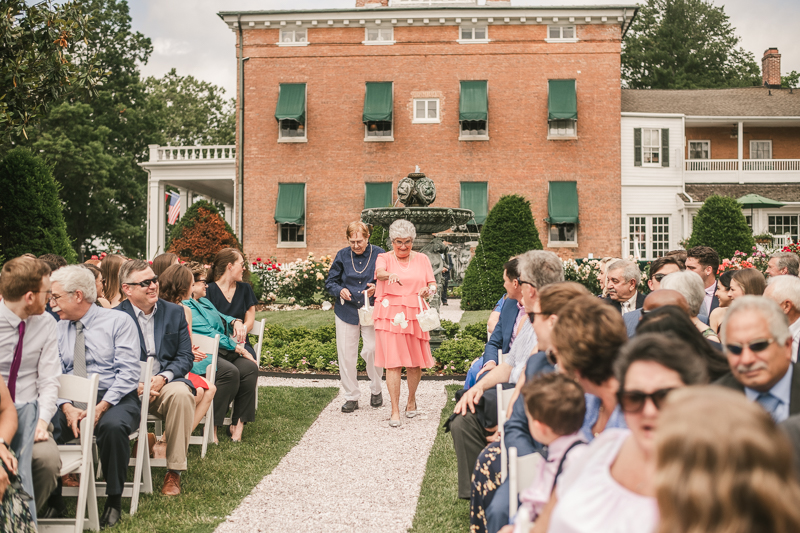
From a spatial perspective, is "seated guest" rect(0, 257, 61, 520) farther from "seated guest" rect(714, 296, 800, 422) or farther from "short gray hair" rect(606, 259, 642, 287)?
"short gray hair" rect(606, 259, 642, 287)

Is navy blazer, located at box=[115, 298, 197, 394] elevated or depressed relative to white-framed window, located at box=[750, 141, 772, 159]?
depressed

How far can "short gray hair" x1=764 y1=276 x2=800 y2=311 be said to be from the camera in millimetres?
4414

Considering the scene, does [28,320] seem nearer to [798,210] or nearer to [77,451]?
[77,451]

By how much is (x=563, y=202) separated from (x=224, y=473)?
74.2 feet

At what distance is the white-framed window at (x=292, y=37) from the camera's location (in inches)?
1068

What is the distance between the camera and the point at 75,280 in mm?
4516

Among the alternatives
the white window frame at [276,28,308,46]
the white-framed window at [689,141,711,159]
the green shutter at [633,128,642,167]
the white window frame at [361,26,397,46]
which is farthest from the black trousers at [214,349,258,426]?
the white-framed window at [689,141,711,159]

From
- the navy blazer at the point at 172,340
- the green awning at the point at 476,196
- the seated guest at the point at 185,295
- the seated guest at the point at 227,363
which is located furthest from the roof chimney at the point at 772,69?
the navy blazer at the point at 172,340

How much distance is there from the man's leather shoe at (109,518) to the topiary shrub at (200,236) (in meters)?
14.7

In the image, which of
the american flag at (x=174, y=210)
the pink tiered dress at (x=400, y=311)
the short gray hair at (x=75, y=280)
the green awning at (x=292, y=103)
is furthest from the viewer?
the american flag at (x=174, y=210)

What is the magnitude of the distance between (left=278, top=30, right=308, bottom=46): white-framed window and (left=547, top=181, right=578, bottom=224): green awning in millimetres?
11446

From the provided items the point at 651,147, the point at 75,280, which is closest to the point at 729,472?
the point at 75,280

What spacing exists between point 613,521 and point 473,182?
25226mm

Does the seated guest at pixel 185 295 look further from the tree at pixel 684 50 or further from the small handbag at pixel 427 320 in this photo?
the tree at pixel 684 50
